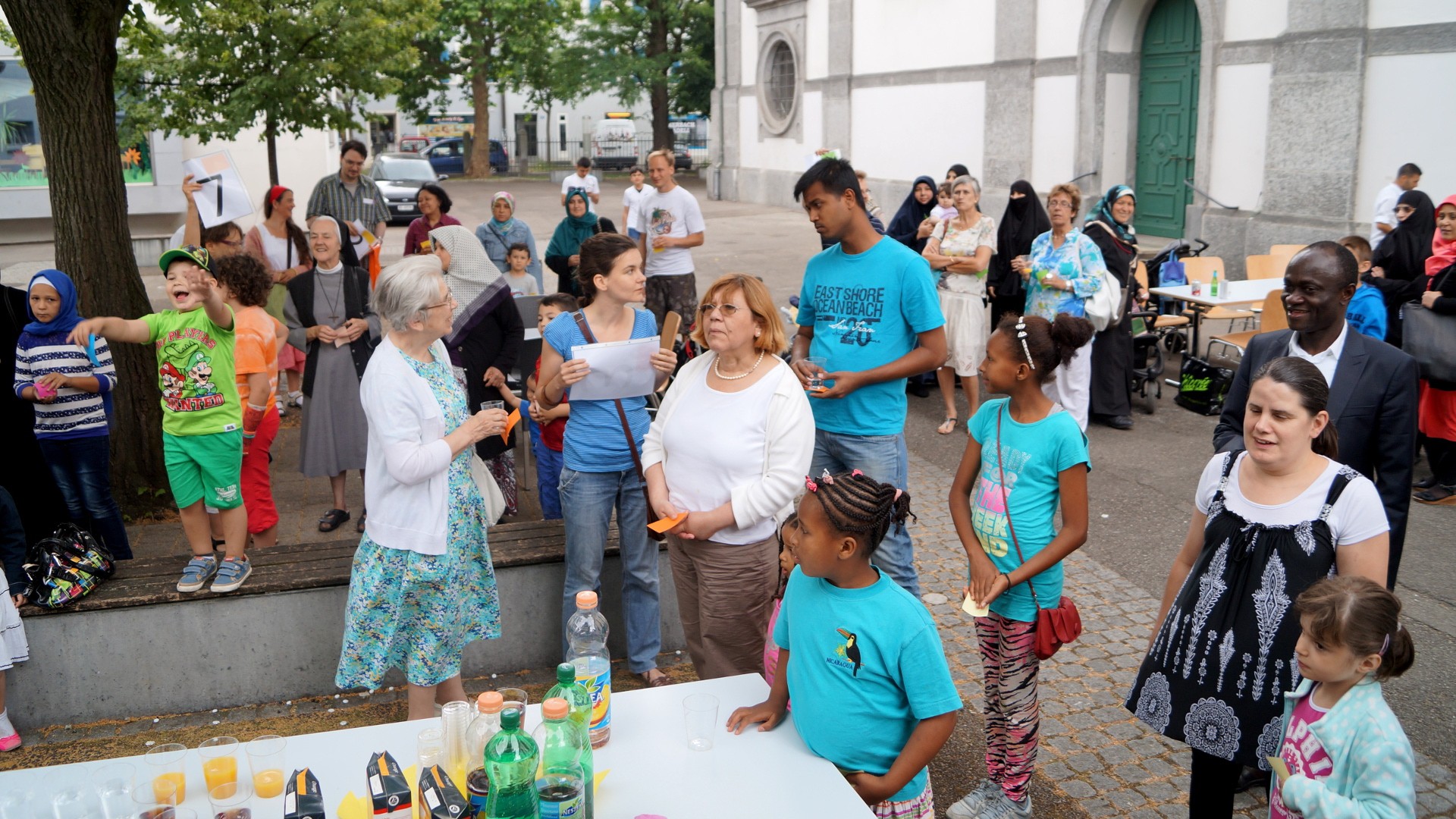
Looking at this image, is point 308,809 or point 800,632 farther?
point 800,632

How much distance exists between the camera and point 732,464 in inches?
151

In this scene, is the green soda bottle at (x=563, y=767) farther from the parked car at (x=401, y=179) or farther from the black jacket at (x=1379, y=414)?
the parked car at (x=401, y=179)

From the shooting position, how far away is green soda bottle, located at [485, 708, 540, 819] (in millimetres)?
2381

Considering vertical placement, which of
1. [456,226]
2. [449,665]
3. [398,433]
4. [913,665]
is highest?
[456,226]

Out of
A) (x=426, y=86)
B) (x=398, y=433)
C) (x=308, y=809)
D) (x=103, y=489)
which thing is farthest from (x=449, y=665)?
(x=426, y=86)

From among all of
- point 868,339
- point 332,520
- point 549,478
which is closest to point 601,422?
point 868,339

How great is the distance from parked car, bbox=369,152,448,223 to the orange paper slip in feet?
79.4

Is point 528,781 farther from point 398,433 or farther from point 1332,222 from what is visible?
point 1332,222

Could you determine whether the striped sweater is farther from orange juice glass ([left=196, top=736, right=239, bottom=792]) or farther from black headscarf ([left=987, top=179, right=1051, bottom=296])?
black headscarf ([left=987, top=179, right=1051, bottom=296])

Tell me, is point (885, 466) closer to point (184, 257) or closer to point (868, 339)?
point (868, 339)

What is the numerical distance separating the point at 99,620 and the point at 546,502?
7.11 ft

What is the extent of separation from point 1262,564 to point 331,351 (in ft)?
16.9

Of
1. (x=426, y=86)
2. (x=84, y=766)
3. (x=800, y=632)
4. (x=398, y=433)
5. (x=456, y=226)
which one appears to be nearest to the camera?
(x=84, y=766)

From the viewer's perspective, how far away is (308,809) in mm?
2391
